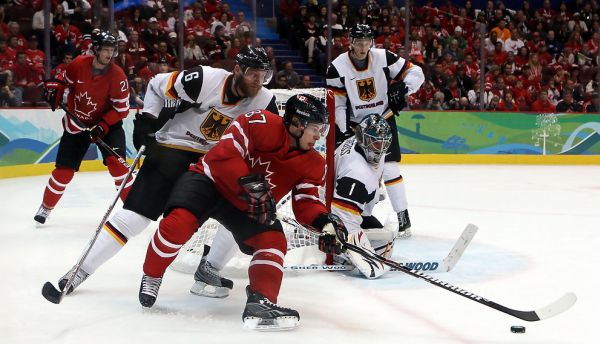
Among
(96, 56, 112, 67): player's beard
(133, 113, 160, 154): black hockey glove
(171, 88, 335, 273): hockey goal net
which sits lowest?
(171, 88, 335, 273): hockey goal net

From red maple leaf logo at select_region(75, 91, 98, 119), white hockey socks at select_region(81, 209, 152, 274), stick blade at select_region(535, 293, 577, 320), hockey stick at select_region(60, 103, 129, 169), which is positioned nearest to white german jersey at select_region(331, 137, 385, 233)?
white hockey socks at select_region(81, 209, 152, 274)

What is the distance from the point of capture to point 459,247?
3.73 metres

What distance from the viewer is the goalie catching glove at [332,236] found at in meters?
2.83

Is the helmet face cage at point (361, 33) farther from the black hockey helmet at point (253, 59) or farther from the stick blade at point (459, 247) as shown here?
the black hockey helmet at point (253, 59)

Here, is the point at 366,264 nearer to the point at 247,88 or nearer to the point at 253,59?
the point at 247,88

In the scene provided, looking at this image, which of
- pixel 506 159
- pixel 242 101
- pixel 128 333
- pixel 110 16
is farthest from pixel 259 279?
pixel 506 159

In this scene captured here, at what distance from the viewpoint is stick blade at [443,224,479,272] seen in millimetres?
3678

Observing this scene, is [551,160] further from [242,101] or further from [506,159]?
[242,101]

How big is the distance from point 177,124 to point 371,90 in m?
1.55

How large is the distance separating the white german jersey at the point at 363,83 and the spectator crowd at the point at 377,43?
13.0 feet

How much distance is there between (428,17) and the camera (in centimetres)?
1031

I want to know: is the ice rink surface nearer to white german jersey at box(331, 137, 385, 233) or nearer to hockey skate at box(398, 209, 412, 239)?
hockey skate at box(398, 209, 412, 239)

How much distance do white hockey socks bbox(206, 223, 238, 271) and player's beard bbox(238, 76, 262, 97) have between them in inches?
20.9

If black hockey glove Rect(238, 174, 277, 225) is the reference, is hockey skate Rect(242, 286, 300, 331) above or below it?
below
